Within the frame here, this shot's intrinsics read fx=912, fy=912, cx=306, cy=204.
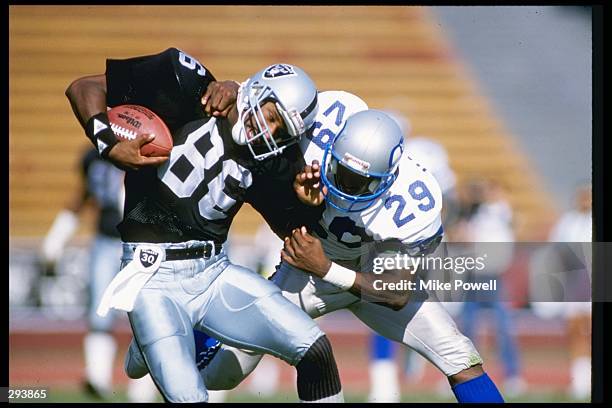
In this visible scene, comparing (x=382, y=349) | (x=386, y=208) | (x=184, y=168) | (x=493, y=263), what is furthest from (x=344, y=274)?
(x=493, y=263)

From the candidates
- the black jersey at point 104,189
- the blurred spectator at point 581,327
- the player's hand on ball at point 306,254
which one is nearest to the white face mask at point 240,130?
the player's hand on ball at point 306,254

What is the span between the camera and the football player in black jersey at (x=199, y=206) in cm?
287

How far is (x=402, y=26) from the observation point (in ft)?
28.8

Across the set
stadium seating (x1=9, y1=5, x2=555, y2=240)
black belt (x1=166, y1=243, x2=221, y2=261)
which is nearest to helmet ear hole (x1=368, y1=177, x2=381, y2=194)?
black belt (x1=166, y1=243, x2=221, y2=261)

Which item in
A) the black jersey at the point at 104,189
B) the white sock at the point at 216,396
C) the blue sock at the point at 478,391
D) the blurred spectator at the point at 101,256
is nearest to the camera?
the blue sock at the point at 478,391

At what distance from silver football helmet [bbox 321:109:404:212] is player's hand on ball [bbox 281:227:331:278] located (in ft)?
0.57

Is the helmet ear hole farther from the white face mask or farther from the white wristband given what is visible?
the white face mask

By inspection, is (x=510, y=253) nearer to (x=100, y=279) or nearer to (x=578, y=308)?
(x=578, y=308)

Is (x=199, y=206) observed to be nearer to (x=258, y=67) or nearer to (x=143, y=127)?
(x=143, y=127)

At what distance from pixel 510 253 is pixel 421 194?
3.96 meters

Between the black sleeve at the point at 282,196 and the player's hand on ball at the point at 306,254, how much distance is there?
0.43 feet

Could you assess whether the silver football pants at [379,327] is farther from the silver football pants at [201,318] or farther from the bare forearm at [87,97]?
the bare forearm at [87,97]

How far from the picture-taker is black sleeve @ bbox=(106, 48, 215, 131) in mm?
A: 2961

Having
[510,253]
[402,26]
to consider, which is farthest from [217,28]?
[510,253]
